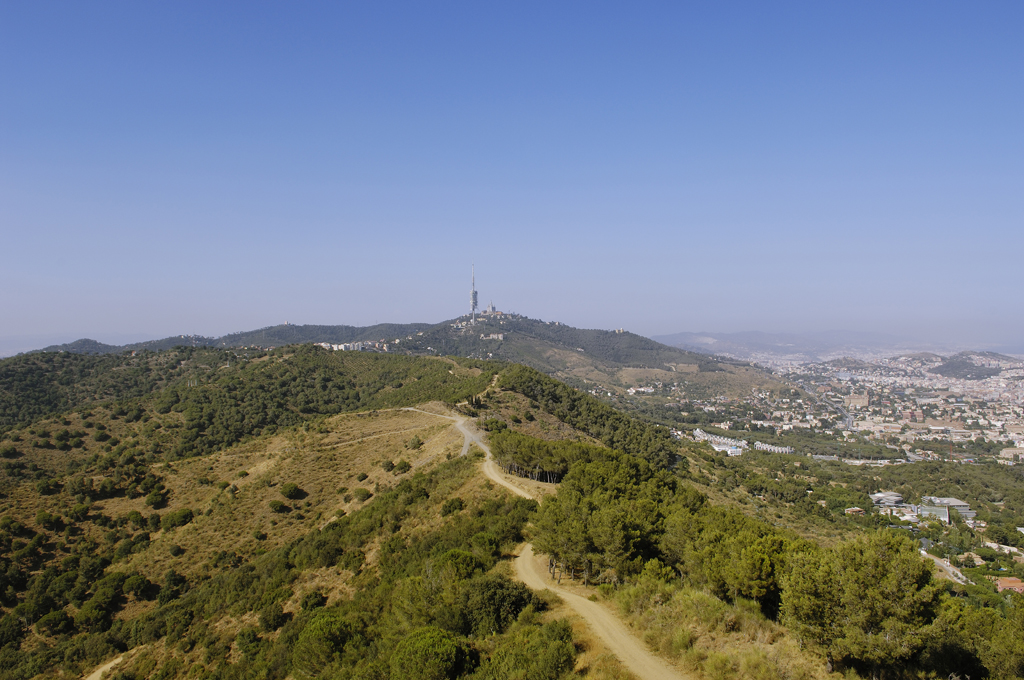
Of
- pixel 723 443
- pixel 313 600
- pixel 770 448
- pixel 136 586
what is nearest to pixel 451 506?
pixel 313 600

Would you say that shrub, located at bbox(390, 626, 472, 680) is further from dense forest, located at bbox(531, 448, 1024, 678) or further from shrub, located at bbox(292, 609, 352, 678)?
dense forest, located at bbox(531, 448, 1024, 678)

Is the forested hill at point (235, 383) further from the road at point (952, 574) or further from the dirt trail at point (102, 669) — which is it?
the road at point (952, 574)

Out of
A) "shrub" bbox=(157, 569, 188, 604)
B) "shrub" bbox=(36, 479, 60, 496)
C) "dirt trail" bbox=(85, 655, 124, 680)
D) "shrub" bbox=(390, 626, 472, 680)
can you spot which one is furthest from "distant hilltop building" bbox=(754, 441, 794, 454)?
"shrub" bbox=(36, 479, 60, 496)

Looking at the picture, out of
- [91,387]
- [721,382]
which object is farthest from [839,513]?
[721,382]

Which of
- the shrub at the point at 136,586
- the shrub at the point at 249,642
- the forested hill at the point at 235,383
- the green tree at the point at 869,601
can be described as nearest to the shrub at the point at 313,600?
the shrub at the point at 249,642

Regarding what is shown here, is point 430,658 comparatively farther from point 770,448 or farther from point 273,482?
point 770,448

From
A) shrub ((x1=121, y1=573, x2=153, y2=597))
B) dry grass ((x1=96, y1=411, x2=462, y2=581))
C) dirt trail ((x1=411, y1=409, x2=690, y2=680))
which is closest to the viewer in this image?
dirt trail ((x1=411, y1=409, x2=690, y2=680))
